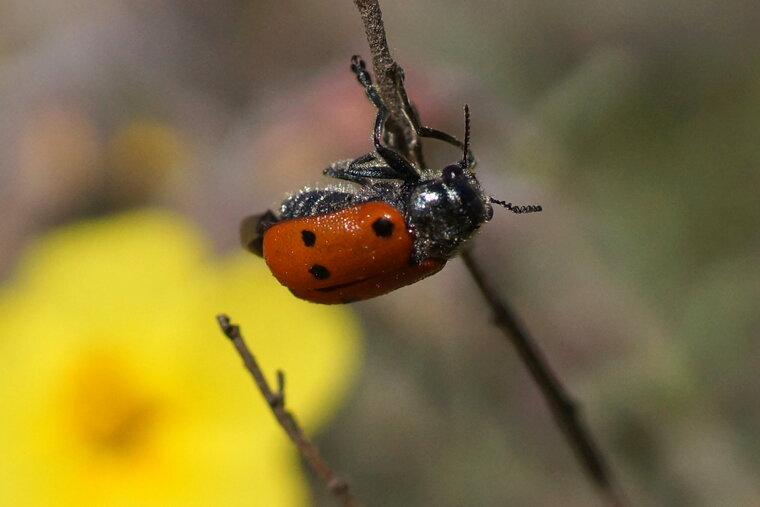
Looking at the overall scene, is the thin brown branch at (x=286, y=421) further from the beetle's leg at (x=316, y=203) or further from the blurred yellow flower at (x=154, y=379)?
the blurred yellow flower at (x=154, y=379)

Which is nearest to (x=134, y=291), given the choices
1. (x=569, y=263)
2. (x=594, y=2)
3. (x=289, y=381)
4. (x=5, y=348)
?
(x=5, y=348)

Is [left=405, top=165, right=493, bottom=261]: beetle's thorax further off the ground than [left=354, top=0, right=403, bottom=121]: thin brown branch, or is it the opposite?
[left=354, top=0, right=403, bottom=121]: thin brown branch

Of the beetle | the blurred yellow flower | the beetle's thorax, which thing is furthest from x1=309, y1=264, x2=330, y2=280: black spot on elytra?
the blurred yellow flower

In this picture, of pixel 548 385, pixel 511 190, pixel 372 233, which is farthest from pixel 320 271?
pixel 511 190

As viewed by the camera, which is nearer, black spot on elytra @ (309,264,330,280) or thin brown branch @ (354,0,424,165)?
thin brown branch @ (354,0,424,165)

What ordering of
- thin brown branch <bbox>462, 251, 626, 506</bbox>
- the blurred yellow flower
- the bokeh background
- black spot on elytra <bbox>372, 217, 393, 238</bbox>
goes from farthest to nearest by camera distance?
the bokeh background → the blurred yellow flower → thin brown branch <bbox>462, 251, 626, 506</bbox> → black spot on elytra <bbox>372, 217, 393, 238</bbox>

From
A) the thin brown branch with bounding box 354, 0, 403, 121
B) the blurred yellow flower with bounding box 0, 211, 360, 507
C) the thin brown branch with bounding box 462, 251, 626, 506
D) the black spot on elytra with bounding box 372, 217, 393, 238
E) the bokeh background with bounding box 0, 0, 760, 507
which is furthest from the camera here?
the bokeh background with bounding box 0, 0, 760, 507

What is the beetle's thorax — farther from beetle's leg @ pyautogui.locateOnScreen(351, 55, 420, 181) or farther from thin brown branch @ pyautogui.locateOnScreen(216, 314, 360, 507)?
thin brown branch @ pyautogui.locateOnScreen(216, 314, 360, 507)

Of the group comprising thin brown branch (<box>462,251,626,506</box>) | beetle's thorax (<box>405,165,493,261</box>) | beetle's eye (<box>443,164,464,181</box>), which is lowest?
thin brown branch (<box>462,251,626,506</box>)
